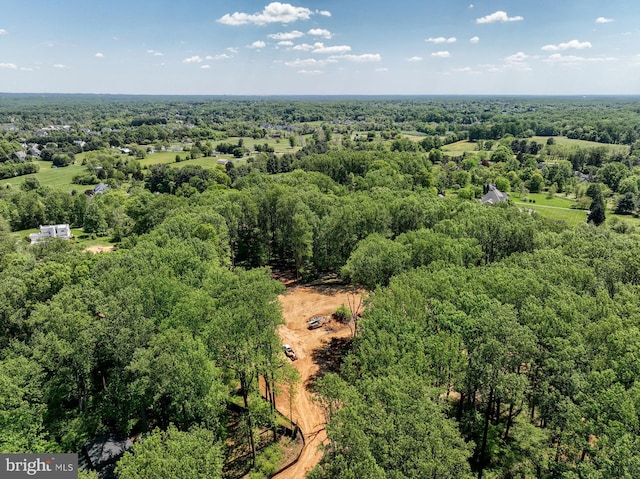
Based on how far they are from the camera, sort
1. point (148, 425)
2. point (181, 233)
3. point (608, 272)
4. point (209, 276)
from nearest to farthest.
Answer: point (148, 425), point (608, 272), point (209, 276), point (181, 233)

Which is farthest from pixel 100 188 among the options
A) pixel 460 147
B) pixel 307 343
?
pixel 460 147

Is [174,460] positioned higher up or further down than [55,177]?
further down

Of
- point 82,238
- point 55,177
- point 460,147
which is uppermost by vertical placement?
point 460,147

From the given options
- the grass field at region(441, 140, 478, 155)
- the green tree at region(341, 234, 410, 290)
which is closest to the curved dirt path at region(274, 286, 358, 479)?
the green tree at region(341, 234, 410, 290)

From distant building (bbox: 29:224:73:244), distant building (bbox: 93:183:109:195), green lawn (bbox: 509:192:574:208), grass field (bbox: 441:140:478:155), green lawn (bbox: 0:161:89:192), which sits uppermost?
grass field (bbox: 441:140:478:155)

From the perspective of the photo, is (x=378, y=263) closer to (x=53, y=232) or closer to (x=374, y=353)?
(x=374, y=353)

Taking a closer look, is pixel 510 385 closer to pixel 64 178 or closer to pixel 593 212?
pixel 593 212

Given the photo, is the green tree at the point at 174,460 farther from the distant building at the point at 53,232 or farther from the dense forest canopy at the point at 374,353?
the distant building at the point at 53,232

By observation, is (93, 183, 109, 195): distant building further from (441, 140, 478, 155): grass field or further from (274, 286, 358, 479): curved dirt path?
(441, 140, 478, 155): grass field

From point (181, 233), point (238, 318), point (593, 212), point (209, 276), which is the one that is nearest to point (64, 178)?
point (181, 233)
